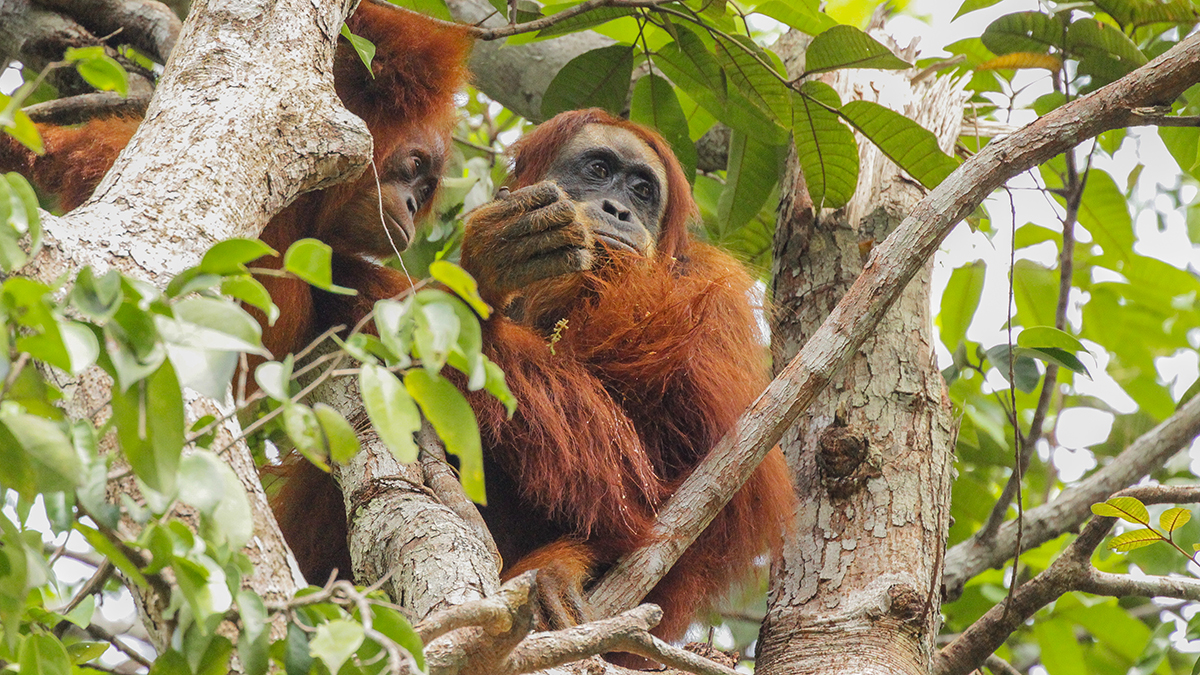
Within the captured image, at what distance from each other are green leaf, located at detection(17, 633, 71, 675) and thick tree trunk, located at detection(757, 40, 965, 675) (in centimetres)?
170

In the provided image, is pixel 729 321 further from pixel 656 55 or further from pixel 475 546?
pixel 475 546

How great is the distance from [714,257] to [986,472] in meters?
2.15

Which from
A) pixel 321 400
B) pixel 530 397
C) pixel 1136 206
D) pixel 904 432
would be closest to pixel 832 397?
pixel 904 432

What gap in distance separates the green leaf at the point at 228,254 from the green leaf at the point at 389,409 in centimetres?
15

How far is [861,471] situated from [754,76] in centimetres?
116

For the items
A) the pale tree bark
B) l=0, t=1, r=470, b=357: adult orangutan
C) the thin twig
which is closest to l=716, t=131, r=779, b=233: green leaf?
l=0, t=1, r=470, b=357: adult orangutan

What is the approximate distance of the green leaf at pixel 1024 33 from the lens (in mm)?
3430

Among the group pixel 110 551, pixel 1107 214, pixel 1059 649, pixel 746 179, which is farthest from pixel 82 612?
pixel 1107 214

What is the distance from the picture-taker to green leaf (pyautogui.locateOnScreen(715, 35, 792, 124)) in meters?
3.06

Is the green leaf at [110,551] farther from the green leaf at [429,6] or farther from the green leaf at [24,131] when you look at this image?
the green leaf at [429,6]

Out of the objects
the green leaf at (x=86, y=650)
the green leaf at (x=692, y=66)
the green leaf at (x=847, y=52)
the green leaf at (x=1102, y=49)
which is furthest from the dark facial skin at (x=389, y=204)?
the green leaf at (x=1102, y=49)

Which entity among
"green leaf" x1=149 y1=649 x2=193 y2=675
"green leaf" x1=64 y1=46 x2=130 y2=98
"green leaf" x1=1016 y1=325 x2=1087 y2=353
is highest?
"green leaf" x1=1016 y1=325 x2=1087 y2=353

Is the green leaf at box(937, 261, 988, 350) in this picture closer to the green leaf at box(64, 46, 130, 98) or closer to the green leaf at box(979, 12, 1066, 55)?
the green leaf at box(979, 12, 1066, 55)

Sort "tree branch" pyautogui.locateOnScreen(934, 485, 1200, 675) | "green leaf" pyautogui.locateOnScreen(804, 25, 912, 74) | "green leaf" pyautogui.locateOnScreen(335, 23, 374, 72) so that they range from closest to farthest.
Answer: "green leaf" pyautogui.locateOnScreen(335, 23, 374, 72), "tree branch" pyautogui.locateOnScreen(934, 485, 1200, 675), "green leaf" pyautogui.locateOnScreen(804, 25, 912, 74)
